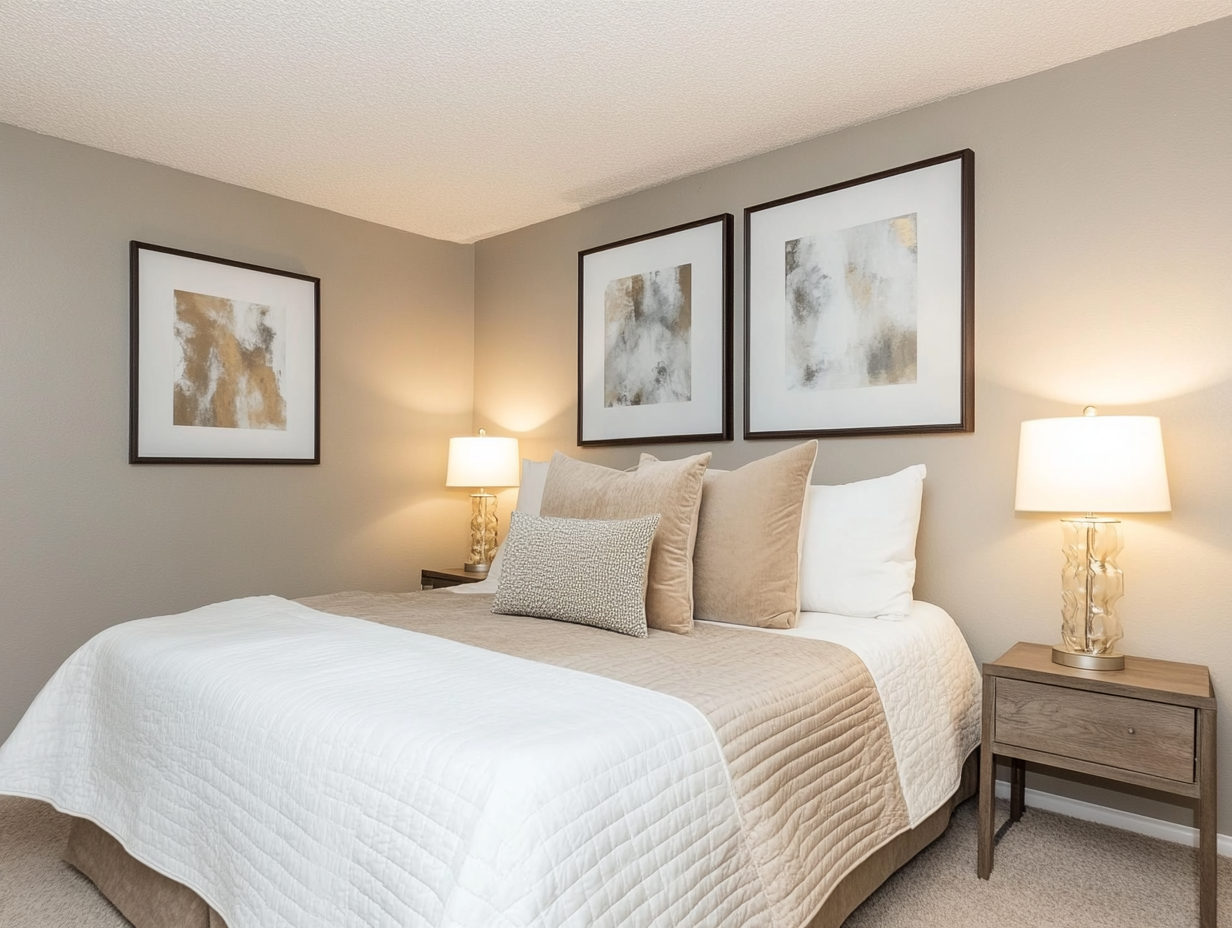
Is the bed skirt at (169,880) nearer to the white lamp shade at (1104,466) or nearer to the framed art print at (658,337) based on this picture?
the white lamp shade at (1104,466)

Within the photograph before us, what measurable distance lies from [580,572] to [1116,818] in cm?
177

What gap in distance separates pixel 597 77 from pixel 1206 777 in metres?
2.52

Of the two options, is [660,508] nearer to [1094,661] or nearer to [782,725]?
[782,725]

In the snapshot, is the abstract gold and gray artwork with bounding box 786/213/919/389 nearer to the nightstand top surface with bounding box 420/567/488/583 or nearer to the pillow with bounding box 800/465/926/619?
the pillow with bounding box 800/465/926/619

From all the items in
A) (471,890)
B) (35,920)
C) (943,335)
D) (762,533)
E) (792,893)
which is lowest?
(35,920)

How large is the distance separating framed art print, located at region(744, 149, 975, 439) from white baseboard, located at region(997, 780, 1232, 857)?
1.21m

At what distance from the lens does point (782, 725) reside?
1581 millimetres

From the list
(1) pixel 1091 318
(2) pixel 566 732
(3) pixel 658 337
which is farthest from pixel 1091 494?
(3) pixel 658 337

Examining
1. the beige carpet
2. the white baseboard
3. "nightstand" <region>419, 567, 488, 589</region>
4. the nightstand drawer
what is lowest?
the beige carpet

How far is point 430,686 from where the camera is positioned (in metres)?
1.52

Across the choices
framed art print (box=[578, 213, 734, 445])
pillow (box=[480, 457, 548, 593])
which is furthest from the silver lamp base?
pillow (box=[480, 457, 548, 593])

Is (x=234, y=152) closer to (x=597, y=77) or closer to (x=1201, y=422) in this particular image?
(x=597, y=77)

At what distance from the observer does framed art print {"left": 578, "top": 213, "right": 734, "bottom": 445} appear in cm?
323

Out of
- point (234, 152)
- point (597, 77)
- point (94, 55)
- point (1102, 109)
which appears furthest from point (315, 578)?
point (1102, 109)
